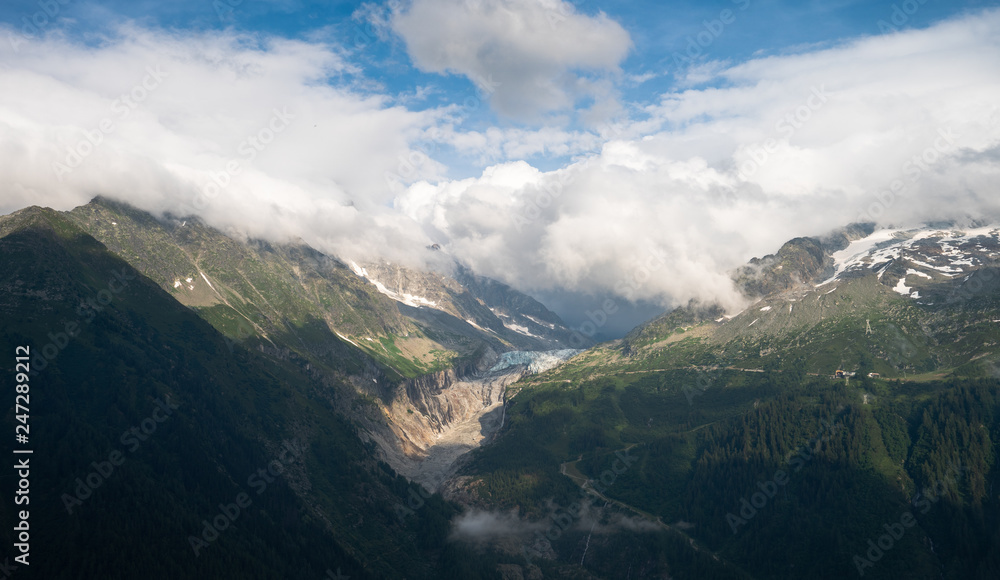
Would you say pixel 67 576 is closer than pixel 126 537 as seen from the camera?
Yes

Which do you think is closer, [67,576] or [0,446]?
[67,576]

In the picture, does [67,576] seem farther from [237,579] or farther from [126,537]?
[237,579]

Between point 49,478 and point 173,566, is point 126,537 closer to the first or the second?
point 173,566

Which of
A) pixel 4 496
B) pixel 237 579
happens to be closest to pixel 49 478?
pixel 4 496

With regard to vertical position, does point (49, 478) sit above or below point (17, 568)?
above

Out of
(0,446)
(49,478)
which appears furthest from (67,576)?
(0,446)

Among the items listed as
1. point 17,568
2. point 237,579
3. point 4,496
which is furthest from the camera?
point 237,579

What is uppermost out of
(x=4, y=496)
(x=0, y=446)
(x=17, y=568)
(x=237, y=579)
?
(x=0, y=446)

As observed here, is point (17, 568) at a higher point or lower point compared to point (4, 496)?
lower

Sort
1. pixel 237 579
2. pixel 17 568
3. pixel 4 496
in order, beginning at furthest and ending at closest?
pixel 237 579 < pixel 4 496 < pixel 17 568
